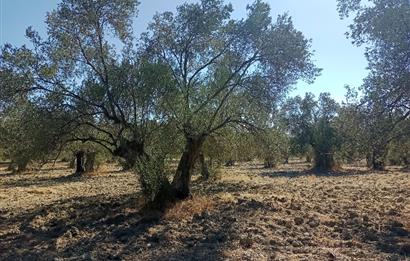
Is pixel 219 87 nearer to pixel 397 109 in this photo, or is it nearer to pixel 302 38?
pixel 302 38

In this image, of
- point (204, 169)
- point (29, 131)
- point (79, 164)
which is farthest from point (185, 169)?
point (79, 164)

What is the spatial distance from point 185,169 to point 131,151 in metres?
2.20

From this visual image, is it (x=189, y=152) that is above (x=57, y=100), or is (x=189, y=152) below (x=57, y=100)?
below

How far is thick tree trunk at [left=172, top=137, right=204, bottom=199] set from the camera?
695 inches

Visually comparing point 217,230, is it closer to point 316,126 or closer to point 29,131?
point 29,131

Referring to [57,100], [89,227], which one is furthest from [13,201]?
[89,227]

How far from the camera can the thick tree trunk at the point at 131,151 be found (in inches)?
674

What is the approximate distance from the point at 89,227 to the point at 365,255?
27.3 feet

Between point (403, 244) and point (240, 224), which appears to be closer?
point (403, 244)

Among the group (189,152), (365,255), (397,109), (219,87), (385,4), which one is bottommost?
(365,255)

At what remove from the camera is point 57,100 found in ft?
56.7

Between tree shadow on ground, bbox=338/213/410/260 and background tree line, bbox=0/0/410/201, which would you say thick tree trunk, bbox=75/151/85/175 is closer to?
background tree line, bbox=0/0/410/201

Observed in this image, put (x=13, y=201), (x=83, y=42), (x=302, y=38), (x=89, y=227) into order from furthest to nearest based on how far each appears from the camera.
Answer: (x=13, y=201) < (x=83, y=42) < (x=302, y=38) < (x=89, y=227)

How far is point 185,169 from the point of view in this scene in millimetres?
18047
